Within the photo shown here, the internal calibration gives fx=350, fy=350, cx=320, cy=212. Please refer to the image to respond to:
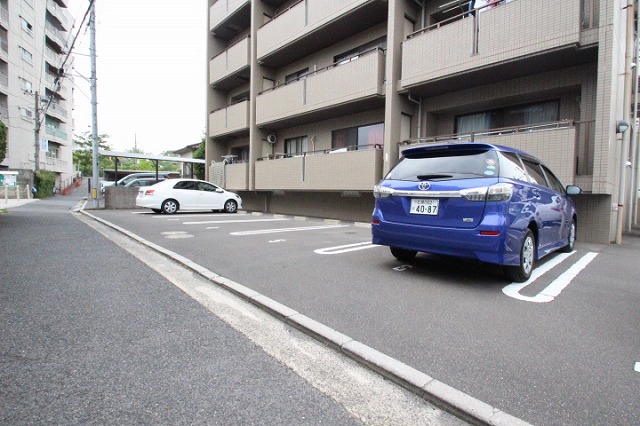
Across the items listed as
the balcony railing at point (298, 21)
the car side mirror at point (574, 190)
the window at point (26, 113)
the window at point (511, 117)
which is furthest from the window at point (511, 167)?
the window at point (26, 113)

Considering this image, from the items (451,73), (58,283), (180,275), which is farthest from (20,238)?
(451,73)

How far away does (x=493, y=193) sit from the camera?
3.69 m

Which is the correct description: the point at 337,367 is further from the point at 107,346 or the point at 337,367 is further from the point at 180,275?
the point at 180,275

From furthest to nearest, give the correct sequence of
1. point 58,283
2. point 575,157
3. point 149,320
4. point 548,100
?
1. point 548,100
2. point 575,157
3. point 58,283
4. point 149,320

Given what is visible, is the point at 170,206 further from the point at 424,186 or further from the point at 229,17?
the point at 424,186

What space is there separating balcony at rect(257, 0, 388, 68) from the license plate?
27.6 feet

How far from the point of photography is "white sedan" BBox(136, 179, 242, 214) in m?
13.2

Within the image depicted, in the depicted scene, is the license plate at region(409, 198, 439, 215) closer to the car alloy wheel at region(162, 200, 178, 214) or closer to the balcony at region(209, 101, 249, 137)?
the car alloy wheel at region(162, 200, 178, 214)

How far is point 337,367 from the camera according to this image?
2283 millimetres

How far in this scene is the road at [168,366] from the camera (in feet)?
5.85

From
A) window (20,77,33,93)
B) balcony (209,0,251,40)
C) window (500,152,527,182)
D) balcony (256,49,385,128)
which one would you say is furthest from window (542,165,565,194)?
window (20,77,33,93)

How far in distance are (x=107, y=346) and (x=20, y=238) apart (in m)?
5.81

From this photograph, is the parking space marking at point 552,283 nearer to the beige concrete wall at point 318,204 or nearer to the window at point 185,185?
the beige concrete wall at point 318,204

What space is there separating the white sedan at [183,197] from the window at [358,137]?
5.18 m
